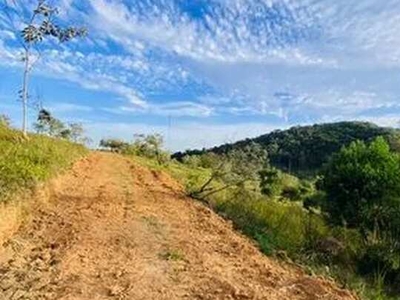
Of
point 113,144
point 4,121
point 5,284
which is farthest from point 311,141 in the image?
point 5,284

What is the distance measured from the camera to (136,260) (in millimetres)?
8930

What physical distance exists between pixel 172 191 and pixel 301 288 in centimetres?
1032

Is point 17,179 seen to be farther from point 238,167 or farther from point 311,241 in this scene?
point 238,167

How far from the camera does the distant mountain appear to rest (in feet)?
261

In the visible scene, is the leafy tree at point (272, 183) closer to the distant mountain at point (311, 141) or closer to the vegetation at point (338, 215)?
the vegetation at point (338, 215)

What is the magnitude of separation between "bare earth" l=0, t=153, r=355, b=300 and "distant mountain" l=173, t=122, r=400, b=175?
56.0 meters

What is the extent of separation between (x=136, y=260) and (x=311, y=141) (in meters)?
85.0

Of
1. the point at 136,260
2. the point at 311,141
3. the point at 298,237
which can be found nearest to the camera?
the point at 136,260

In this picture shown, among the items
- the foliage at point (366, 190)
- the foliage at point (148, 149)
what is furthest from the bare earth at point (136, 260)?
the foliage at point (148, 149)

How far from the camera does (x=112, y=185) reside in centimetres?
1764

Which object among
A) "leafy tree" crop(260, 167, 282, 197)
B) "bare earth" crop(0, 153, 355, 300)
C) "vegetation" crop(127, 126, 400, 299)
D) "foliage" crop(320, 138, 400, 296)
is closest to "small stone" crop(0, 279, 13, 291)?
"bare earth" crop(0, 153, 355, 300)

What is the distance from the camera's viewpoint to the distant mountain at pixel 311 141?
79.7 metres

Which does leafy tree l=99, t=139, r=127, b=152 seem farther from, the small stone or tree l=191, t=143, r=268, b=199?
the small stone

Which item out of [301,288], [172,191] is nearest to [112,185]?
[172,191]
